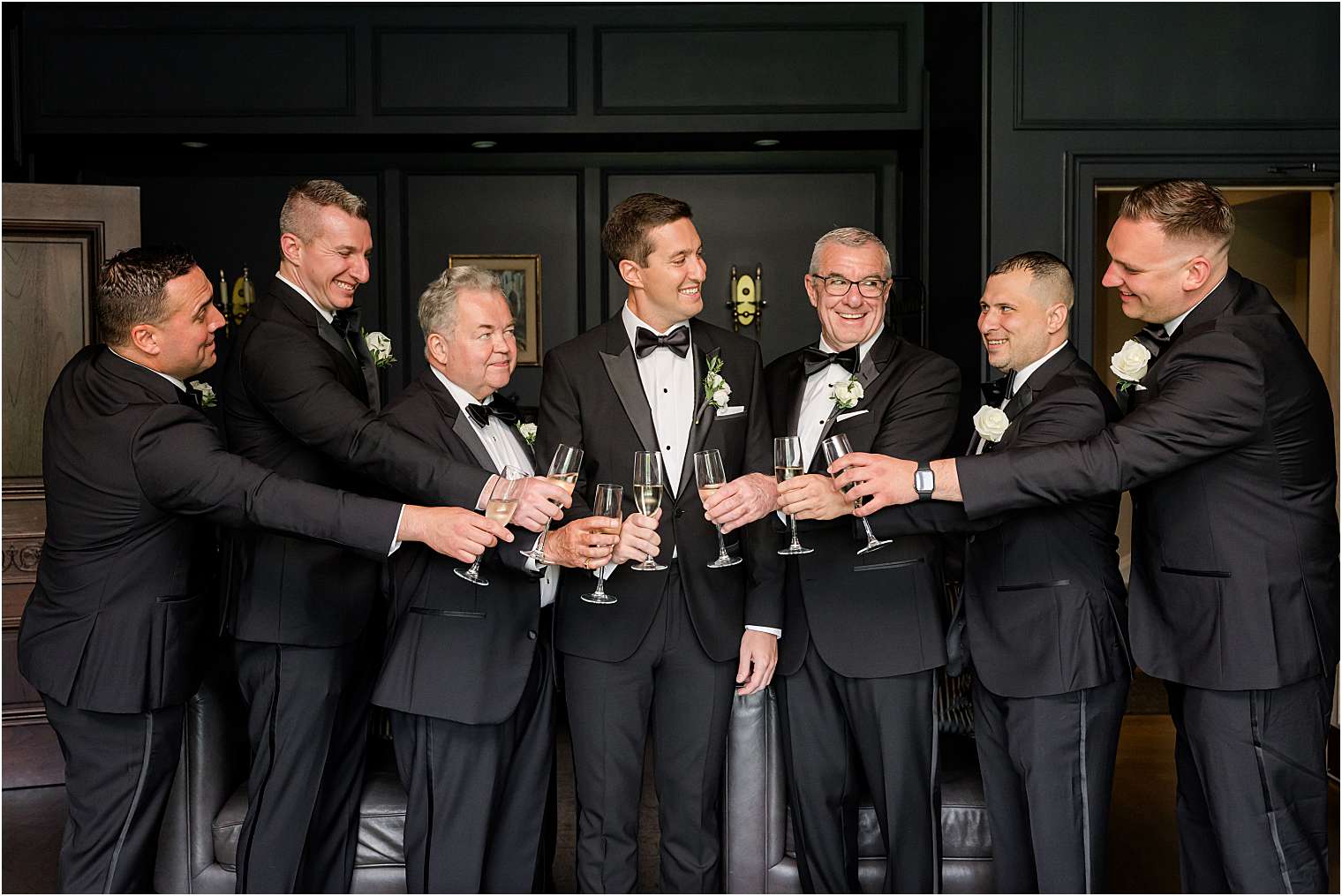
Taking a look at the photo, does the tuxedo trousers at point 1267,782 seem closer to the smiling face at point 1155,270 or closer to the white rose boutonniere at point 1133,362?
the white rose boutonniere at point 1133,362

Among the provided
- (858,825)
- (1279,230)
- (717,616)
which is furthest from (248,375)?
(1279,230)

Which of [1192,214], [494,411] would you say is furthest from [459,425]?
[1192,214]

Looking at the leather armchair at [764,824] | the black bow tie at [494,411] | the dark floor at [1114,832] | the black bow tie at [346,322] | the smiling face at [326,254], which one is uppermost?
the smiling face at [326,254]

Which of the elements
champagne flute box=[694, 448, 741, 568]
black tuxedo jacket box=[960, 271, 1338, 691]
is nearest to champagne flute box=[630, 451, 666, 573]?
champagne flute box=[694, 448, 741, 568]

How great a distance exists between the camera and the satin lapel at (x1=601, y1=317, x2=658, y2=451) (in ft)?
9.73

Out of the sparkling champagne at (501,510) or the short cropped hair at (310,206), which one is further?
the short cropped hair at (310,206)

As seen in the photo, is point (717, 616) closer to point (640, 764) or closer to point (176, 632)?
point (640, 764)

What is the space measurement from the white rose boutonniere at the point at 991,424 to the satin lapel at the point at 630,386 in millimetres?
849

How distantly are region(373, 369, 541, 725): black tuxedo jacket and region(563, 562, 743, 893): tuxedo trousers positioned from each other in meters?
0.19

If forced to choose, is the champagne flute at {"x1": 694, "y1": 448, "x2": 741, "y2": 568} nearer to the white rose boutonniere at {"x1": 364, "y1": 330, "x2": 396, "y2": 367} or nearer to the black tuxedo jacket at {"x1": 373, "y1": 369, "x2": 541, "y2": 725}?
the black tuxedo jacket at {"x1": 373, "y1": 369, "x2": 541, "y2": 725}

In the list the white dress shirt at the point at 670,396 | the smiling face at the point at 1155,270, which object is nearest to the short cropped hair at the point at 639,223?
the white dress shirt at the point at 670,396

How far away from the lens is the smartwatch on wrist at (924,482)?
8.80ft

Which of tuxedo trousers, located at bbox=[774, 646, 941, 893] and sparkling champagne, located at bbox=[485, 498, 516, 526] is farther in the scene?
tuxedo trousers, located at bbox=[774, 646, 941, 893]

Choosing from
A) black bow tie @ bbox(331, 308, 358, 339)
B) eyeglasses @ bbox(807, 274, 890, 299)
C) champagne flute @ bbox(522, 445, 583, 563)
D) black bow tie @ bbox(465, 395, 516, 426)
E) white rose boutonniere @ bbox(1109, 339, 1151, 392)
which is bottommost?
champagne flute @ bbox(522, 445, 583, 563)
